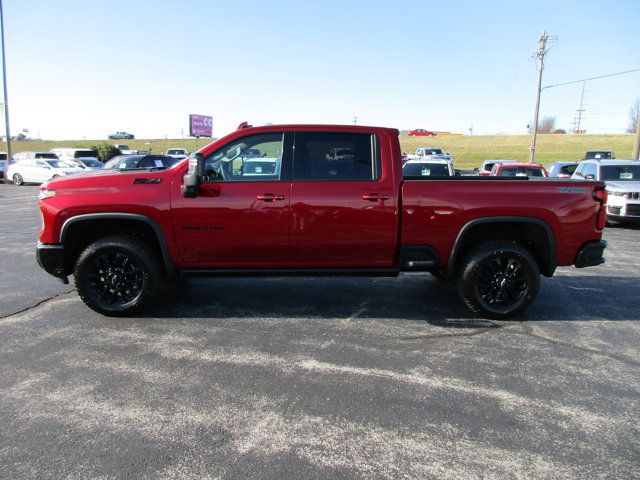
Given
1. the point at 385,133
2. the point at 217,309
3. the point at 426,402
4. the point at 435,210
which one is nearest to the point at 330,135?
the point at 385,133

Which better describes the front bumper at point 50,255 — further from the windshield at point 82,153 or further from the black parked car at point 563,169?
the windshield at point 82,153

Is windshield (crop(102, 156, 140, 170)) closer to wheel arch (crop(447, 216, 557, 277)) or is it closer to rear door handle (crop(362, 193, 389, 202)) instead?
rear door handle (crop(362, 193, 389, 202))

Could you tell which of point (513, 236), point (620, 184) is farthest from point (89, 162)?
point (513, 236)

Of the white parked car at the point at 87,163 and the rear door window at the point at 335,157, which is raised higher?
the rear door window at the point at 335,157

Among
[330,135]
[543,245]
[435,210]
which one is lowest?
[543,245]

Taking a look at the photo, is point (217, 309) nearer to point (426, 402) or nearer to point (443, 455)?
point (426, 402)

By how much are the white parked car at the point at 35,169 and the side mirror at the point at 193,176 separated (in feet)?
79.7

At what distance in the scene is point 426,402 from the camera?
3285mm

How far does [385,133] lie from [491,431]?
3135mm

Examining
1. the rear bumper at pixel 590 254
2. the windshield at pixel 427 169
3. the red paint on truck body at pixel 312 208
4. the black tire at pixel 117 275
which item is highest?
the windshield at pixel 427 169

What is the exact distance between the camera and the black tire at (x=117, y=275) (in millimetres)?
4754

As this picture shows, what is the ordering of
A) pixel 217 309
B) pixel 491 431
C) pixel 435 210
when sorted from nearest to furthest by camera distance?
pixel 491 431
pixel 435 210
pixel 217 309

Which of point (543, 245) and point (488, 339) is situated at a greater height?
point (543, 245)

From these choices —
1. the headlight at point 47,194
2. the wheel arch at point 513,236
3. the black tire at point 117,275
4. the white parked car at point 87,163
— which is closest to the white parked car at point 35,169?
the white parked car at point 87,163
